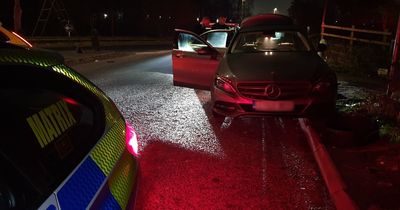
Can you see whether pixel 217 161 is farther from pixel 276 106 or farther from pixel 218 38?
pixel 218 38

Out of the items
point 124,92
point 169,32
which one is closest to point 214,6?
point 169,32

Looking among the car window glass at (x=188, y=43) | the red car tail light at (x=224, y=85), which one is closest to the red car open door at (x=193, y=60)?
the car window glass at (x=188, y=43)

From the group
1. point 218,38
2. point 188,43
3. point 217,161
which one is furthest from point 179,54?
point 217,161

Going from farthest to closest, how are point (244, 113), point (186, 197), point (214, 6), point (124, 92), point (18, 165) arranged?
point (214, 6) < point (124, 92) < point (244, 113) < point (186, 197) < point (18, 165)

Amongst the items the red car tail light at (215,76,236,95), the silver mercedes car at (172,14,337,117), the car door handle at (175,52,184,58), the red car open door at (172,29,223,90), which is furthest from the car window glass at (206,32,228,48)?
the red car tail light at (215,76,236,95)

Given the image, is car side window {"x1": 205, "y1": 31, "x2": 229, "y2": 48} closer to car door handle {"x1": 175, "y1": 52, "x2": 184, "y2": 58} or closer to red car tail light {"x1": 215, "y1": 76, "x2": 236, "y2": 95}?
car door handle {"x1": 175, "y1": 52, "x2": 184, "y2": 58}

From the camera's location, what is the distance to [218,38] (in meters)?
9.54

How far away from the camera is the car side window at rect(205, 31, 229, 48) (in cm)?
943

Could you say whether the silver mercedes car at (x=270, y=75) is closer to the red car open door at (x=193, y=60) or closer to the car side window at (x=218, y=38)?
the red car open door at (x=193, y=60)

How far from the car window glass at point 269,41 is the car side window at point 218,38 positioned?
1.34 metres

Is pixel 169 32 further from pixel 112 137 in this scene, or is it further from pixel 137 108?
pixel 112 137

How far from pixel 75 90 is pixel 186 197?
7.38 feet

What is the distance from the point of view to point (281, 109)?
614 cm

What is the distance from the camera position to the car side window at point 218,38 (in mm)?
9430
